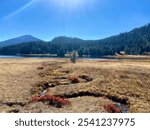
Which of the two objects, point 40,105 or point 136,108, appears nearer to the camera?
point 40,105

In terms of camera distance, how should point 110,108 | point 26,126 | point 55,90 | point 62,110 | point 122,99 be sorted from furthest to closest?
point 55,90
point 122,99
point 110,108
point 62,110
point 26,126

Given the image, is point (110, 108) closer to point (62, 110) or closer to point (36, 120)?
point (62, 110)

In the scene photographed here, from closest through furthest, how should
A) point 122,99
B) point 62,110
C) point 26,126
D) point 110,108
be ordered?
point 26,126
point 62,110
point 110,108
point 122,99

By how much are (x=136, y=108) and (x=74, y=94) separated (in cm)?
811

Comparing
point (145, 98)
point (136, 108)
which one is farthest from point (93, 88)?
point (136, 108)

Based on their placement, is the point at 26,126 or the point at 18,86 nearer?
the point at 26,126

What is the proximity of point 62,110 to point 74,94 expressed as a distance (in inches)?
366

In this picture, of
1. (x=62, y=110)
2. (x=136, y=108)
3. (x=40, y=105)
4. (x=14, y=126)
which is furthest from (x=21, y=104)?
(x=14, y=126)

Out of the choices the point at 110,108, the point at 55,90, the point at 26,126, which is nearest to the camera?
the point at 26,126

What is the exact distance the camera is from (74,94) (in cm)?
3581

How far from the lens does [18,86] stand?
133ft

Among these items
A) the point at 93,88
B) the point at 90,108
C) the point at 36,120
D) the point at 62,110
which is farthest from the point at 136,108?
the point at 36,120

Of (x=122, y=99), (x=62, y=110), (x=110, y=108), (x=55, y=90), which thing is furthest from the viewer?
(x=55, y=90)

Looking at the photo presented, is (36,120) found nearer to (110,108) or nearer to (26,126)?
(26,126)
